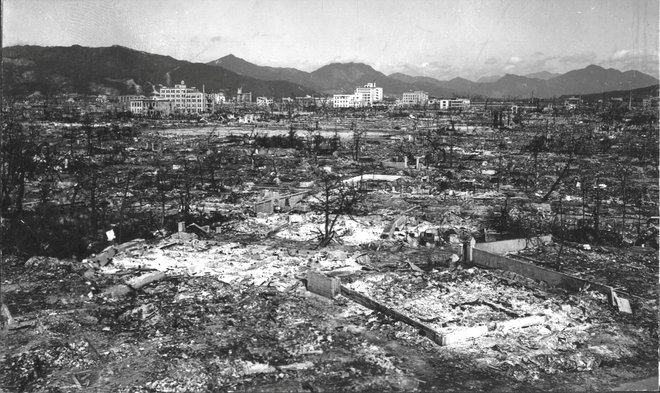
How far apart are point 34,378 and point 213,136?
3622cm

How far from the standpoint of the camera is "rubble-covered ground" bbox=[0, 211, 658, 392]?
6.52 m

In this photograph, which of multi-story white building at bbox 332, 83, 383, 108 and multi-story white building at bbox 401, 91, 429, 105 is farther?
multi-story white building at bbox 401, 91, 429, 105

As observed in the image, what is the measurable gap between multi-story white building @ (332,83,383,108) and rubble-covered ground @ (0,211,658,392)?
10468cm

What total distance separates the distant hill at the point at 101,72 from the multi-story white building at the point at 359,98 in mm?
19094

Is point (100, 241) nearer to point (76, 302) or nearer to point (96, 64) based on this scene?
point (76, 302)

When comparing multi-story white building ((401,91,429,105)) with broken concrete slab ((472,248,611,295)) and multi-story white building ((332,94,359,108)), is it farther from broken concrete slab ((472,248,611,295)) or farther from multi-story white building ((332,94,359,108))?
broken concrete slab ((472,248,611,295))

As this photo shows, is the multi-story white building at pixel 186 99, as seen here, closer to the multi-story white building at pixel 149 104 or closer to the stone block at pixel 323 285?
the multi-story white building at pixel 149 104

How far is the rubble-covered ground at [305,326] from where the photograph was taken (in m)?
6.52

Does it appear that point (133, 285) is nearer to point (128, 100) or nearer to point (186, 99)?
point (186, 99)

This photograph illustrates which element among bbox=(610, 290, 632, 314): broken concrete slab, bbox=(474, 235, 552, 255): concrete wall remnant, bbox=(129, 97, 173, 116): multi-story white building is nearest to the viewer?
bbox=(610, 290, 632, 314): broken concrete slab

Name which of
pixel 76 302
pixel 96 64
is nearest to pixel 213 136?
pixel 76 302

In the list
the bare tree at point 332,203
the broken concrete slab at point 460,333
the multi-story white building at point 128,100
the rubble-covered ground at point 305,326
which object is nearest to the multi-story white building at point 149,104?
the multi-story white building at point 128,100

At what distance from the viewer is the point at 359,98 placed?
126m

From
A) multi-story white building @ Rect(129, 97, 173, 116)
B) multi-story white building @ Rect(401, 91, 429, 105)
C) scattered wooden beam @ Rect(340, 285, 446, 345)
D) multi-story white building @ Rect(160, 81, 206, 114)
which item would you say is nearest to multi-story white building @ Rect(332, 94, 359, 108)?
multi-story white building @ Rect(401, 91, 429, 105)
